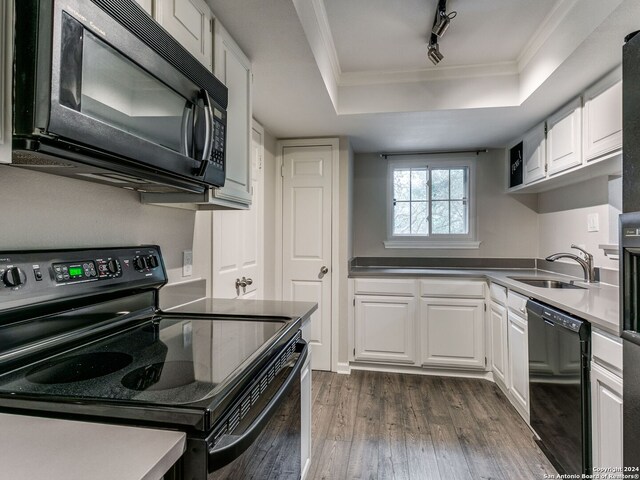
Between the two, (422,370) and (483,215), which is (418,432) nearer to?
(422,370)

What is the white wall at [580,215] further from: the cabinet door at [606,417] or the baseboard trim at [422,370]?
the baseboard trim at [422,370]

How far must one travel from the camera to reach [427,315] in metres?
3.03

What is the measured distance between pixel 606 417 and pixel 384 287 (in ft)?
5.92

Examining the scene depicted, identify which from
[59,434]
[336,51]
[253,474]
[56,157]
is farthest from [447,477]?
[336,51]

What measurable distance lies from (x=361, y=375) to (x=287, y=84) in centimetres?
236

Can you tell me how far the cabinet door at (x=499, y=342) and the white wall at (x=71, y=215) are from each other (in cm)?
230

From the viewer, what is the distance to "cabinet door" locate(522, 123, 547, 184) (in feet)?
8.70

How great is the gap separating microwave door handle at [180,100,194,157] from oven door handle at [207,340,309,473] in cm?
75

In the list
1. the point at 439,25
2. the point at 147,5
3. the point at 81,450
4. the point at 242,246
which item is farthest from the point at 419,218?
the point at 81,450

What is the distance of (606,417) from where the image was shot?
55.1 inches

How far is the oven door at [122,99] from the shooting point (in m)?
0.67

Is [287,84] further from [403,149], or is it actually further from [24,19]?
[403,149]

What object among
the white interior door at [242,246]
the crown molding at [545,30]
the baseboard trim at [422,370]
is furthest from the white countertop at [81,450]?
the baseboard trim at [422,370]

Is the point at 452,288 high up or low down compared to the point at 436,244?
down
